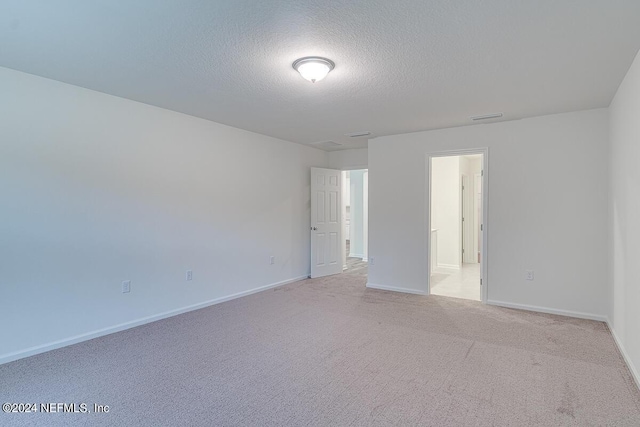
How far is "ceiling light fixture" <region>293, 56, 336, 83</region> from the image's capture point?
8.28 feet

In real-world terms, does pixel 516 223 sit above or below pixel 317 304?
above

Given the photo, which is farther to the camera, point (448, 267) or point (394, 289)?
point (448, 267)

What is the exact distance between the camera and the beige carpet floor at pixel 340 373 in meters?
2.04

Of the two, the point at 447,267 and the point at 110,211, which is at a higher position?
the point at 110,211

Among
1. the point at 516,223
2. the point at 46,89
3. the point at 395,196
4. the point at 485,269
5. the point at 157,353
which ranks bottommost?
the point at 157,353

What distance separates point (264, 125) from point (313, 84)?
5.56 ft

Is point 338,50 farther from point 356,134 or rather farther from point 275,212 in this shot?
point 275,212

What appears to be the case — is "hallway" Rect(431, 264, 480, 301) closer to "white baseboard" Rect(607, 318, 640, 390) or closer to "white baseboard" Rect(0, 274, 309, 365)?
"white baseboard" Rect(607, 318, 640, 390)

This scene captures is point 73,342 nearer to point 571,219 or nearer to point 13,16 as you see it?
point 13,16

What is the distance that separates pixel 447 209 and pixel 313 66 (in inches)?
206

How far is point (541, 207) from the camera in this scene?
408cm

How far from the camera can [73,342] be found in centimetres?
310

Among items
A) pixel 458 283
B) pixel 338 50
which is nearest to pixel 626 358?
pixel 458 283

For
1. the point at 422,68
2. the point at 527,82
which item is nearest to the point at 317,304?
the point at 422,68
